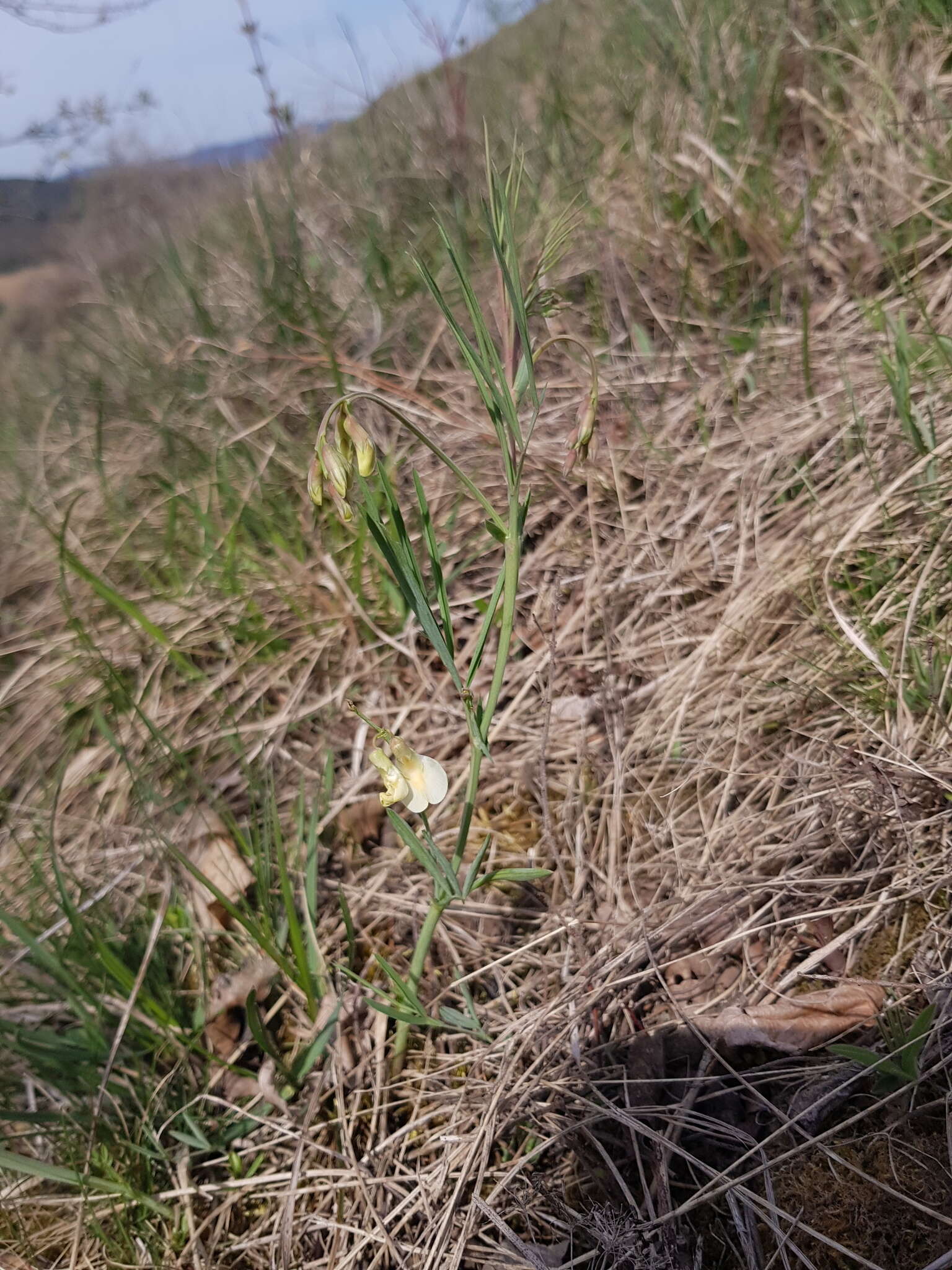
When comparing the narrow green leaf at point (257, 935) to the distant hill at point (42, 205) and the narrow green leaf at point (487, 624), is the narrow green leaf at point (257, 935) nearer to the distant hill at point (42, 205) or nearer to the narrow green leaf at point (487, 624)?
the narrow green leaf at point (487, 624)

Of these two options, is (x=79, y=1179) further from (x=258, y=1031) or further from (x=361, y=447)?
(x=361, y=447)

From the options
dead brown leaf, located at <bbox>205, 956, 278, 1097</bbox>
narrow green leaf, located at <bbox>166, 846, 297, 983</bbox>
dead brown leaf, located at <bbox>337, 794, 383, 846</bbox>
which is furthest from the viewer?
dead brown leaf, located at <bbox>337, 794, 383, 846</bbox>

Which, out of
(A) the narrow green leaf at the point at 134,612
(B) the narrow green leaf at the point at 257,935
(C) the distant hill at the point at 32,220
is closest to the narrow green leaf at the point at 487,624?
(B) the narrow green leaf at the point at 257,935

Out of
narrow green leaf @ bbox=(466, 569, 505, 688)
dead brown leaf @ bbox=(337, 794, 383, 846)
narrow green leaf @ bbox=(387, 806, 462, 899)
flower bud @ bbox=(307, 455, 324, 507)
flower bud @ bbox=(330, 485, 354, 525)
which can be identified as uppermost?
flower bud @ bbox=(307, 455, 324, 507)

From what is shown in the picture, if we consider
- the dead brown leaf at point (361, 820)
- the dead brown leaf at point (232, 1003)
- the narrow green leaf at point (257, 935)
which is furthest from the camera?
the dead brown leaf at point (361, 820)

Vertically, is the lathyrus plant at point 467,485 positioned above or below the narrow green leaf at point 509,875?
above

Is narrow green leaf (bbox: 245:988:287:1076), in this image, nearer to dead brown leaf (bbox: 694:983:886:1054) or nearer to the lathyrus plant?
the lathyrus plant

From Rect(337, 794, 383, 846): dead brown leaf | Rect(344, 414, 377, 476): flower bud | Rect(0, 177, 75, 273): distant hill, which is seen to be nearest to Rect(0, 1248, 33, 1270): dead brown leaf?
Rect(337, 794, 383, 846): dead brown leaf
